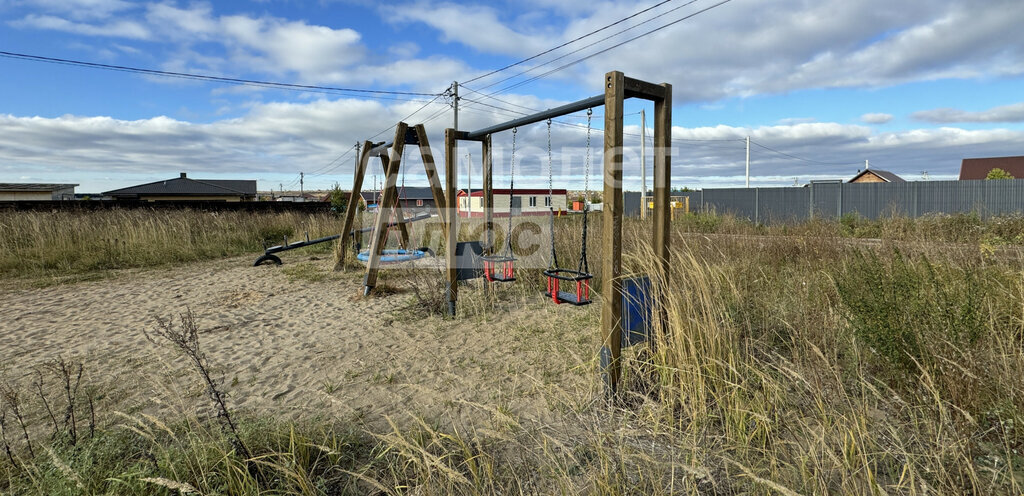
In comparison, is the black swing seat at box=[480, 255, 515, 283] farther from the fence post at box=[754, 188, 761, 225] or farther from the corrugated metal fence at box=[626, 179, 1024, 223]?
the fence post at box=[754, 188, 761, 225]

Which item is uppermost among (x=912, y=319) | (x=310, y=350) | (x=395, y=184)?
(x=395, y=184)

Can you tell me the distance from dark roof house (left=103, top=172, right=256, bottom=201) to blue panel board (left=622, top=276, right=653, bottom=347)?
42.7m

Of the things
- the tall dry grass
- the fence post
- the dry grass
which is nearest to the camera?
the dry grass

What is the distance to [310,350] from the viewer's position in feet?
13.1

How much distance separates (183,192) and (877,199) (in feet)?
148

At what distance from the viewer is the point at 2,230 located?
9.43 m

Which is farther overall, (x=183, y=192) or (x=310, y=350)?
(x=183, y=192)

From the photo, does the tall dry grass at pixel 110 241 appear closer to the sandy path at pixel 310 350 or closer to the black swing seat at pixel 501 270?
the sandy path at pixel 310 350

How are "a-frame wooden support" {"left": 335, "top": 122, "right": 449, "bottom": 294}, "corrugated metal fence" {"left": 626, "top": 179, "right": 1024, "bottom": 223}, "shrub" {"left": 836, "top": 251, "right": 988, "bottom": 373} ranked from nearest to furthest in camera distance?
"shrub" {"left": 836, "top": 251, "right": 988, "bottom": 373}, "a-frame wooden support" {"left": 335, "top": 122, "right": 449, "bottom": 294}, "corrugated metal fence" {"left": 626, "top": 179, "right": 1024, "bottom": 223}

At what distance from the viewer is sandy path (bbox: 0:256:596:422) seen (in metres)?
2.98

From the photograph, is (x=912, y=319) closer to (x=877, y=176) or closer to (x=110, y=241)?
(x=110, y=241)

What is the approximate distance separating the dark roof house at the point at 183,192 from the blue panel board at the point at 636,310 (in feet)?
140

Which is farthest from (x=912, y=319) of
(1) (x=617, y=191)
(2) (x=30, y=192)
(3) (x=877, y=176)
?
(2) (x=30, y=192)

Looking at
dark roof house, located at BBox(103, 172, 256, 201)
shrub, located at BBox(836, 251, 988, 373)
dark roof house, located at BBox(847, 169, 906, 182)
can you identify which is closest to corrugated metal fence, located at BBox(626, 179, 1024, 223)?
shrub, located at BBox(836, 251, 988, 373)
